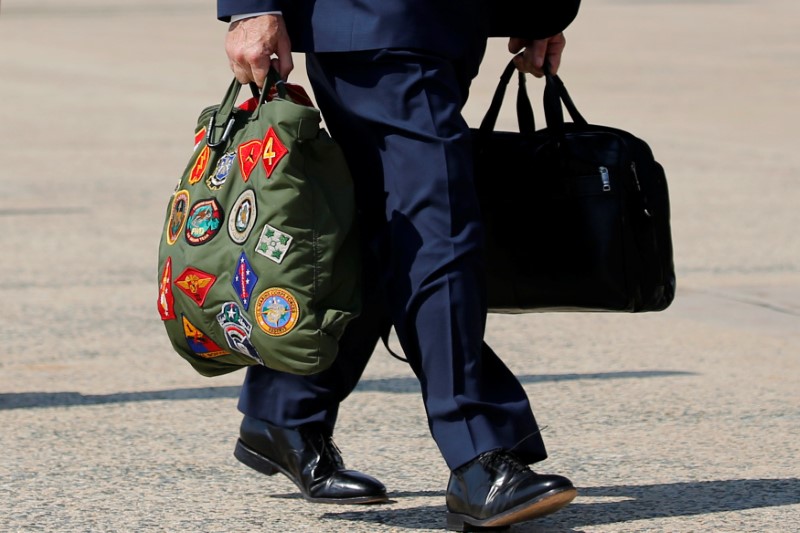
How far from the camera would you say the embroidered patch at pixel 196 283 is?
11.7 feet

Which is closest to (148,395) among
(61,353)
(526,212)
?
(61,353)

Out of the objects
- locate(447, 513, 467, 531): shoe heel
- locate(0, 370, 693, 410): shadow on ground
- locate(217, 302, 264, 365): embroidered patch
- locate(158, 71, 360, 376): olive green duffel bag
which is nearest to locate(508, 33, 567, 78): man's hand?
locate(158, 71, 360, 376): olive green duffel bag

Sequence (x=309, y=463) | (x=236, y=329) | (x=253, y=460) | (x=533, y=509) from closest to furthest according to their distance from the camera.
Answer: (x=533, y=509) < (x=236, y=329) < (x=309, y=463) < (x=253, y=460)

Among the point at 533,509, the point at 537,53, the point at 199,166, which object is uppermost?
the point at 537,53

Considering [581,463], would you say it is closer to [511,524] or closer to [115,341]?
[511,524]

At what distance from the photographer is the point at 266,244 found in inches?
137

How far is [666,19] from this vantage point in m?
29.0

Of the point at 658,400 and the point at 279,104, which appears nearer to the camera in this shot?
the point at 279,104

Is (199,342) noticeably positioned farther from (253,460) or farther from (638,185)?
(638,185)

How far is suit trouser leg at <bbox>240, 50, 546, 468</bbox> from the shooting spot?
139 inches

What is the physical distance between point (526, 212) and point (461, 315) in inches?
15.1

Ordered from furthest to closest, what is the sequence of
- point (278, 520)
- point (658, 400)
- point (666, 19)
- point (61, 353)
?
point (666, 19) → point (61, 353) → point (658, 400) → point (278, 520)

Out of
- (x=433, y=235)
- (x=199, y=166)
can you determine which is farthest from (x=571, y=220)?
(x=199, y=166)

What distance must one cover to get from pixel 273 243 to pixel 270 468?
28.1 inches
